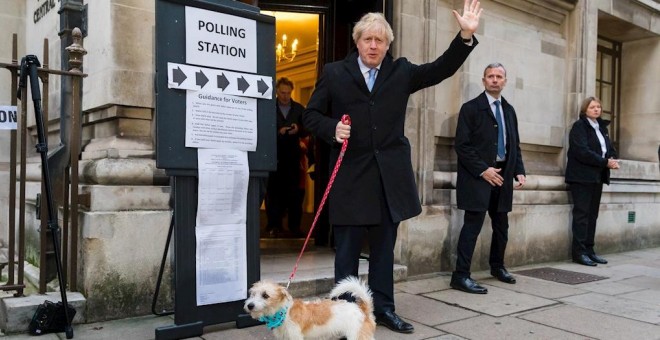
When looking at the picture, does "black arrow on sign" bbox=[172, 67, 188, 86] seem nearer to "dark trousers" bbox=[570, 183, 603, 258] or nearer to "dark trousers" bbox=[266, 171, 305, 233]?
"dark trousers" bbox=[266, 171, 305, 233]

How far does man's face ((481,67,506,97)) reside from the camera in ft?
18.3

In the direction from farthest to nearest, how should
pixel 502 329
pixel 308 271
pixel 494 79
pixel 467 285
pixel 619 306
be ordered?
pixel 494 79
pixel 467 285
pixel 308 271
pixel 619 306
pixel 502 329

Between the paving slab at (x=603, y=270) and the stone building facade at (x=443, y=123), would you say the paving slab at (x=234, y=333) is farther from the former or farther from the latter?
the paving slab at (x=603, y=270)

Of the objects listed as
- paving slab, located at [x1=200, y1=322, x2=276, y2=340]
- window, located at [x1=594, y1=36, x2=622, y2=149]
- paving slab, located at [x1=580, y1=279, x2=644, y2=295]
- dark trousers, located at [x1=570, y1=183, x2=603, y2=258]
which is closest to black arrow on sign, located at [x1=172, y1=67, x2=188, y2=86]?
paving slab, located at [x1=200, y1=322, x2=276, y2=340]

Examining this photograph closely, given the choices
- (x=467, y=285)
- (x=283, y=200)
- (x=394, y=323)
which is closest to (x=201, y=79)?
(x=394, y=323)

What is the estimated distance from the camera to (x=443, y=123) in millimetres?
6125

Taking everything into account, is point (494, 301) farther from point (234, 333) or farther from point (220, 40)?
point (220, 40)

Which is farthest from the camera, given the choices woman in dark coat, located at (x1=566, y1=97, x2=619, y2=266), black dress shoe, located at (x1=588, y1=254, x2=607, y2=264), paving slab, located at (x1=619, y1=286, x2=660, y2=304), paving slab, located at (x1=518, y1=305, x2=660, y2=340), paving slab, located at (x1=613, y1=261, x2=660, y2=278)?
black dress shoe, located at (x1=588, y1=254, x2=607, y2=264)

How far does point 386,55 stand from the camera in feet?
13.3

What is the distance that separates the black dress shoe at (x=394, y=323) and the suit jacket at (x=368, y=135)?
2.30 feet

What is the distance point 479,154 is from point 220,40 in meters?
2.91

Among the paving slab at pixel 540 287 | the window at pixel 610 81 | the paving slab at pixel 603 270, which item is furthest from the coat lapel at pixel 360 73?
the window at pixel 610 81

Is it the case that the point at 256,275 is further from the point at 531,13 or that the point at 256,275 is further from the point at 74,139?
the point at 531,13

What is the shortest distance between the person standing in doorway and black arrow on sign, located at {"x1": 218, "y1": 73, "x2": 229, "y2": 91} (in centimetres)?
303
